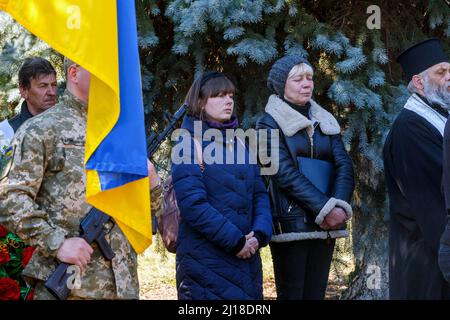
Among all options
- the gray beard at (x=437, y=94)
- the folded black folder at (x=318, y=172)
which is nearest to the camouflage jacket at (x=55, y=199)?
the folded black folder at (x=318, y=172)

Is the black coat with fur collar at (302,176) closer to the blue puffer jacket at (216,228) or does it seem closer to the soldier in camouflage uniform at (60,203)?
the blue puffer jacket at (216,228)

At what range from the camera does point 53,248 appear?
13.4ft

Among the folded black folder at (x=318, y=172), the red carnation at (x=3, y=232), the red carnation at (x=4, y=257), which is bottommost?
the red carnation at (x=4, y=257)

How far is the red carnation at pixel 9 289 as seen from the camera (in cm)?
436

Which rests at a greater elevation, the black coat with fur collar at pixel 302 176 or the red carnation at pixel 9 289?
the black coat with fur collar at pixel 302 176

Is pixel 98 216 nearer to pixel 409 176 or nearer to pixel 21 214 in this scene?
pixel 21 214

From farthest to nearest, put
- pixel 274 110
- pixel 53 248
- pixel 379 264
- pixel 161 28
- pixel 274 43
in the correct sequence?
pixel 379 264
pixel 161 28
pixel 274 43
pixel 274 110
pixel 53 248

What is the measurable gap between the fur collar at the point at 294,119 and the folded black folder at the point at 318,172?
0.69ft

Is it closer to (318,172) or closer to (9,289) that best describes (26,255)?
(9,289)

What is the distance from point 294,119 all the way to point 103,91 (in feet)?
6.59

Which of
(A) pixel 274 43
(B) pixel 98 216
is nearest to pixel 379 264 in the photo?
(A) pixel 274 43

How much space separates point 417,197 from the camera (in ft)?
16.9

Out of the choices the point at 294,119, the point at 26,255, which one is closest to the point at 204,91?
the point at 294,119
